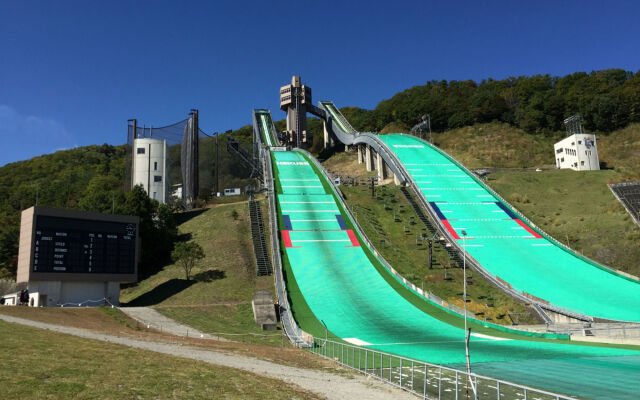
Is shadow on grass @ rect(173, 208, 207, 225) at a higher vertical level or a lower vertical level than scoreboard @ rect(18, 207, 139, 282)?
higher

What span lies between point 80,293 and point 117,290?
2.57 meters

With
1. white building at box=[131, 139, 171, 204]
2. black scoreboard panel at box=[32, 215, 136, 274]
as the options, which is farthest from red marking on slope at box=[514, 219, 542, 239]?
white building at box=[131, 139, 171, 204]

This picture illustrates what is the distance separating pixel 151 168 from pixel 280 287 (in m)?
34.2

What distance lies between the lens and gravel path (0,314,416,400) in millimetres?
14273

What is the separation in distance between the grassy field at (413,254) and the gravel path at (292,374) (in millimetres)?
18908

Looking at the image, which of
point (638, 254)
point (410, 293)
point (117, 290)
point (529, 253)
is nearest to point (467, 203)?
point (529, 253)

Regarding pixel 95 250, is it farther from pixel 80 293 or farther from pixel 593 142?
pixel 593 142

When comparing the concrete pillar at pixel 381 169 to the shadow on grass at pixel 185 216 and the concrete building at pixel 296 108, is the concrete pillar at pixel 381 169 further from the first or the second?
the concrete building at pixel 296 108

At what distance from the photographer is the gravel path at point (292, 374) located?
1427 cm

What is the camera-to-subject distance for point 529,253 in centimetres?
4334

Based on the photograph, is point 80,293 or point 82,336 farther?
point 80,293

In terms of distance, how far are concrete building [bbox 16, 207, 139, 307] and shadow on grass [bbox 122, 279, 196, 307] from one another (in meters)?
2.06

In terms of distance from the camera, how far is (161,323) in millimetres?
29781

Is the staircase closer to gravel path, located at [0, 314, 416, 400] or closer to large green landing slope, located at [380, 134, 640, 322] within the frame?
large green landing slope, located at [380, 134, 640, 322]
